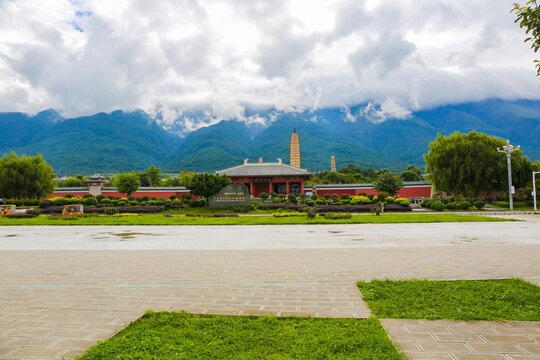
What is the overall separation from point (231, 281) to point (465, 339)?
3.18 m

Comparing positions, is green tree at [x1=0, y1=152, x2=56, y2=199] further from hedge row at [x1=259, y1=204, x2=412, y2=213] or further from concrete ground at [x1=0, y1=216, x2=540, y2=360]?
concrete ground at [x1=0, y1=216, x2=540, y2=360]

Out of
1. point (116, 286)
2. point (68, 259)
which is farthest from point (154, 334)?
point (68, 259)

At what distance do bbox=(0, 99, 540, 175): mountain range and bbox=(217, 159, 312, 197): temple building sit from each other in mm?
75935

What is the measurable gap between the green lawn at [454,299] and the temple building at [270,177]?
32808 mm

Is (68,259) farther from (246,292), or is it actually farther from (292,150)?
(292,150)

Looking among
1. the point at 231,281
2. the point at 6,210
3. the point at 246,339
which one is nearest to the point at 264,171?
the point at 6,210

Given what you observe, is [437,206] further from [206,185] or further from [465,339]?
[465,339]

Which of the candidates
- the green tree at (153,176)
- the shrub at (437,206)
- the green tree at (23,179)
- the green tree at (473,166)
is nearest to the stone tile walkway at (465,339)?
the shrub at (437,206)

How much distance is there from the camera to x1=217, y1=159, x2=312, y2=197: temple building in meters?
37.8

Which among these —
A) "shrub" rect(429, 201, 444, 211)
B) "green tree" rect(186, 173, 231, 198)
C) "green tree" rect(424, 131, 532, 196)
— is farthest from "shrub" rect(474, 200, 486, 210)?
"green tree" rect(186, 173, 231, 198)

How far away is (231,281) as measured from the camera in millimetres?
4852

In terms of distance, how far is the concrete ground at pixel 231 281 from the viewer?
285cm

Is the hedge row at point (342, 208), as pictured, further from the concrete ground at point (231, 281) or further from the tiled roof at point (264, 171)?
the tiled roof at point (264, 171)

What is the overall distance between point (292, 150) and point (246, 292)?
74.2 m
